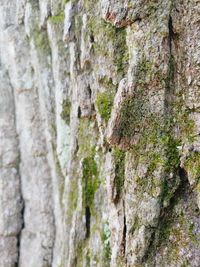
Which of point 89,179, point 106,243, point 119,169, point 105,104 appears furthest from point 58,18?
point 106,243

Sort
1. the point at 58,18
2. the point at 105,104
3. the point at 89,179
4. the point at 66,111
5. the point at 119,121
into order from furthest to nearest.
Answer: the point at 66,111 < the point at 58,18 < the point at 89,179 < the point at 105,104 < the point at 119,121

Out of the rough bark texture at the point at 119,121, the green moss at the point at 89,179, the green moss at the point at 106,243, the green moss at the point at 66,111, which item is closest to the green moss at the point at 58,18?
the rough bark texture at the point at 119,121

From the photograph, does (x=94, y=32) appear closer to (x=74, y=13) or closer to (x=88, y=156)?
(x=74, y=13)

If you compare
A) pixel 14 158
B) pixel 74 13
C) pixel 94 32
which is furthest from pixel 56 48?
pixel 14 158

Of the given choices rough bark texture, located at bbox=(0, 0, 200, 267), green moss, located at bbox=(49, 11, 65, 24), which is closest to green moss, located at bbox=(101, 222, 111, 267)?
rough bark texture, located at bbox=(0, 0, 200, 267)

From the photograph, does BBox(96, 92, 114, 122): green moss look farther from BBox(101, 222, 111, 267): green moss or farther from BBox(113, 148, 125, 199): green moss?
BBox(101, 222, 111, 267): green moss

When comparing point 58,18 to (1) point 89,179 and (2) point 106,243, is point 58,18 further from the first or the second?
(2) point 106,243
